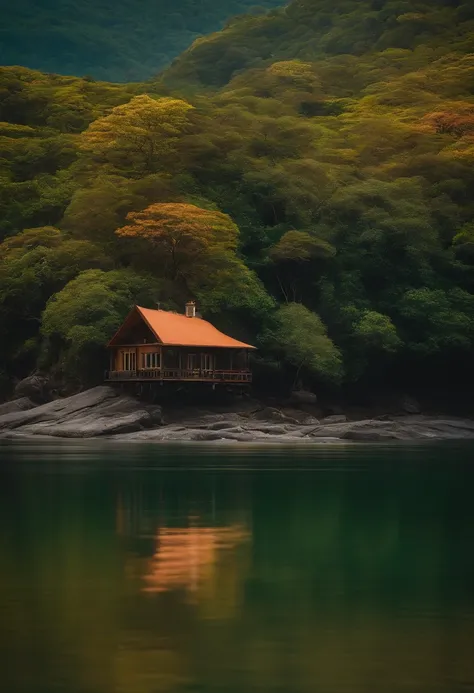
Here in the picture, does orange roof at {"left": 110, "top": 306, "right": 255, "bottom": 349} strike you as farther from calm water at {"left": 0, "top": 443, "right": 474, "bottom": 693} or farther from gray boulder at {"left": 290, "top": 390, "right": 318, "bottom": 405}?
calm water at {"left": 0, "top": 443, "right": 474, "bottom": 693}

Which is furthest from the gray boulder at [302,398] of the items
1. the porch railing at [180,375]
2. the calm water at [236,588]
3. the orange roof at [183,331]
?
the calm water at [236,588]

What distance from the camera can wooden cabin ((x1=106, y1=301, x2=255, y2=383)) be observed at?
216 feet

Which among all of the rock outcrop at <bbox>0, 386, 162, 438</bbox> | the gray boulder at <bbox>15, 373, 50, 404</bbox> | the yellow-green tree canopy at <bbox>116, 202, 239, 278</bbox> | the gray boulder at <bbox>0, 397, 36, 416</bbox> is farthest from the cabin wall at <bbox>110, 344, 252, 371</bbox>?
the yellow-green tree canopy at <bbox>116, 202, 239, 278</bbox>

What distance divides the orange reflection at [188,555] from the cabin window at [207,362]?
4757 cm

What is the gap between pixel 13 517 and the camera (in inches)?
860

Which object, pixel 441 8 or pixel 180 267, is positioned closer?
pixel 180 267

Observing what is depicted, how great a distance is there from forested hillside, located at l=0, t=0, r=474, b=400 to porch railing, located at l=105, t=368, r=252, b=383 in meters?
2.26

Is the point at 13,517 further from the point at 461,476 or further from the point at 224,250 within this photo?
the point at 224,250

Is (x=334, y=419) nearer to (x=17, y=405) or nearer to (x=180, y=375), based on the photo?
(x=180, y=375)

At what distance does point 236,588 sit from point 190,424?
50.3m

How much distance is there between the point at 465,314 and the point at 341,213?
32.2 feet

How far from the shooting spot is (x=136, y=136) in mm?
79000

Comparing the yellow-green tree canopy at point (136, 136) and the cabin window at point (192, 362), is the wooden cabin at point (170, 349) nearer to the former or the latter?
the cabin window at point (192, 362)

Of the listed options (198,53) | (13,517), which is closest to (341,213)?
(13,517)
